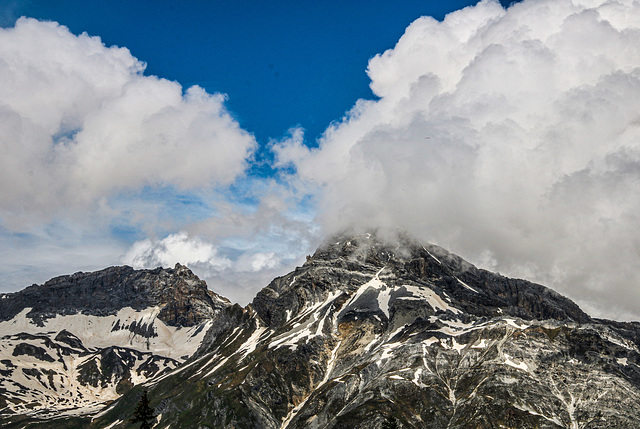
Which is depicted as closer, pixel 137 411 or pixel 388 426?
pixel 137 411

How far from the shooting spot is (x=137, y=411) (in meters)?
143

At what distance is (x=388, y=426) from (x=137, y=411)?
72034 millimetres

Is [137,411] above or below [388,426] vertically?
above

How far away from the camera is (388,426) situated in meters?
169
